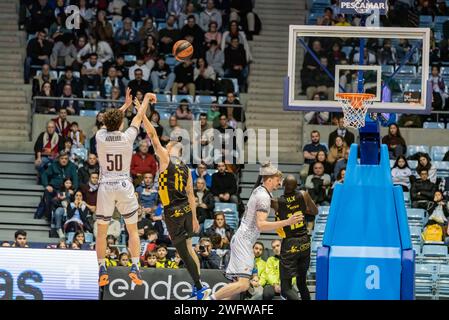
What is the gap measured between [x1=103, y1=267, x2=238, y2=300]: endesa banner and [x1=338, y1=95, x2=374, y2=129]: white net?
128 inches

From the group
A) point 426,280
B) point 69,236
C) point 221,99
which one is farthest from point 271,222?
point 221,99

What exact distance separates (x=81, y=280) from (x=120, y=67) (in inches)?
416

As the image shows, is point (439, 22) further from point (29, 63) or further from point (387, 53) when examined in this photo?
point (29, 63)

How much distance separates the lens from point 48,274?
15727 mm

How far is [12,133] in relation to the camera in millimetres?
25688

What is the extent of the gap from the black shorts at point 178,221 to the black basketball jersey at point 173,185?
2.9 inches

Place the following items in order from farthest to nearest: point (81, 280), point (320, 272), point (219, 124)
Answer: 1. point (219, 124)
2. point (81, 280)
3. point (320, 272)

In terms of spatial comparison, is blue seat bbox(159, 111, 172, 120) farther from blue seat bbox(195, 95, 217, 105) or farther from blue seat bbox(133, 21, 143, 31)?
blue seat bbox(133, 21, 143, 31)

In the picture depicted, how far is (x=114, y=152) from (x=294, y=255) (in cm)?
282

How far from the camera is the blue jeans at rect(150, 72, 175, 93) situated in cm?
2542

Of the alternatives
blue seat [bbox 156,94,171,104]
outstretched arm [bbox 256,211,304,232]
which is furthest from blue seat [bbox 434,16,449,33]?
outstretched arm [bbox 256,211,304,232]
